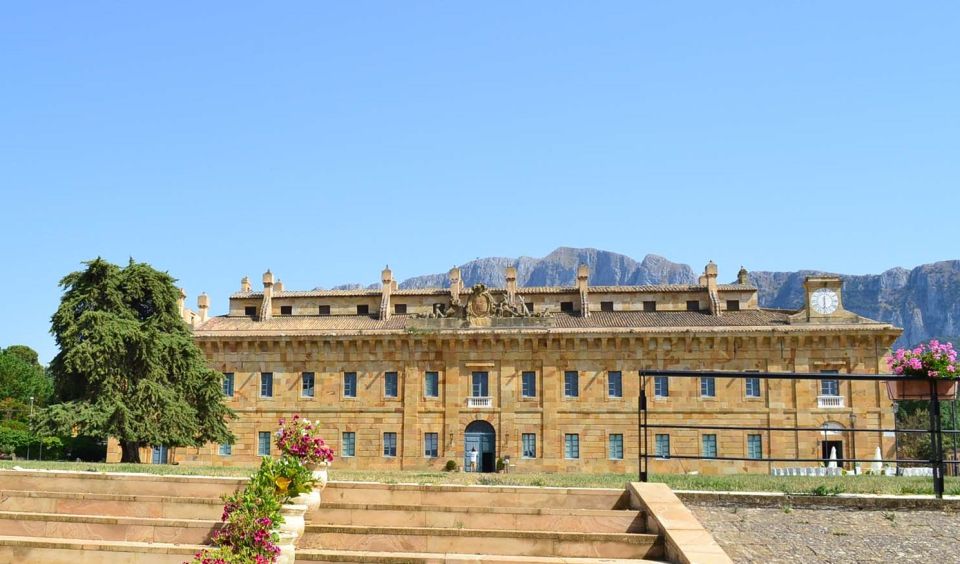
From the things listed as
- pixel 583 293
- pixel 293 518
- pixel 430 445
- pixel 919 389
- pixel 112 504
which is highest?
pixel 583 293

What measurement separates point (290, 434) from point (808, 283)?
36.6m

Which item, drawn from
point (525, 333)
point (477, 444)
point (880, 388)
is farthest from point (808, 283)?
point (477, 444)

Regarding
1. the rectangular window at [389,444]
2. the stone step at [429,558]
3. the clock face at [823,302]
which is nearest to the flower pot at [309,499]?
the stone step at [429,558]

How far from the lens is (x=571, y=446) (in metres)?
43.2

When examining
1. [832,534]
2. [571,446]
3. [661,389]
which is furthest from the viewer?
[571,446]

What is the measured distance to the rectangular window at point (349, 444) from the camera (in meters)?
44.4

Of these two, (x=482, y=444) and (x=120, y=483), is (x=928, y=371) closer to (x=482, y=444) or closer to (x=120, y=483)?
(x=120, y=483)

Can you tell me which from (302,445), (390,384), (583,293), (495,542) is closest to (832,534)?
(495,542)

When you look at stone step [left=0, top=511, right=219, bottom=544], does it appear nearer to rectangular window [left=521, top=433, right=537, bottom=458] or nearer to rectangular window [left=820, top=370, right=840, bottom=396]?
rectangular window [left=521, top=433, right=537, bottom=458]

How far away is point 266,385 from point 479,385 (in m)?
10.9

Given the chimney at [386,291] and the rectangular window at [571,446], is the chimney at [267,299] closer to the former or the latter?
the chimney at [386,291]

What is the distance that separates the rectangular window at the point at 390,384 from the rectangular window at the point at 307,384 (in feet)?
12.0

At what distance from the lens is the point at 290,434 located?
451 inches

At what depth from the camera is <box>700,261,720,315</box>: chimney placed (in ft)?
151
